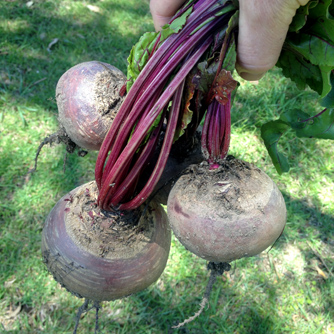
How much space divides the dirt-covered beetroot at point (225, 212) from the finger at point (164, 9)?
0.94 m

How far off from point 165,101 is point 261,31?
0.52 m

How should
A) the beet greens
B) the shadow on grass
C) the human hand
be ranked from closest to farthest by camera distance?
1. the human hand
2. the beet greens
3. the shadow on grass

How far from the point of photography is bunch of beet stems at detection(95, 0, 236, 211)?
151 centimetres

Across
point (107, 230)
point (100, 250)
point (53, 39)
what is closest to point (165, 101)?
point (107, 230)

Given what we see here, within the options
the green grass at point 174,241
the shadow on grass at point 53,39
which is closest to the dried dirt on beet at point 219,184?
the green grass at point 174,241

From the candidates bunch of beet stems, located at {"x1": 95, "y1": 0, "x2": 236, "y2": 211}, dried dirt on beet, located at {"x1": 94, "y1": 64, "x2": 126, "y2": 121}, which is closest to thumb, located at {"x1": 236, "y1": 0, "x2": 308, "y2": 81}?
bunch of beet stems, located at {"x1": 95, "y1": 0, "x2": 236, "y2": 211}

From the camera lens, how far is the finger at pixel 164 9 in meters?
1.83

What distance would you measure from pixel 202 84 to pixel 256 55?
29cm

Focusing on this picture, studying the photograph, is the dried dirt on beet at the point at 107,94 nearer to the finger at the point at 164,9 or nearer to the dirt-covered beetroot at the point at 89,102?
the dirt-covered beetroot at the point at 89,102

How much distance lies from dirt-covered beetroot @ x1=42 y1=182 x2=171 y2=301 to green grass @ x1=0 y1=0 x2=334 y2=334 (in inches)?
32.0

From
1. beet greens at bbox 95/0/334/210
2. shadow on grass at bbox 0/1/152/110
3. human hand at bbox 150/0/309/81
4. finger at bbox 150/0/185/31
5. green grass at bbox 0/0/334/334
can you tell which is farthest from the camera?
shadow on grass at bbox 0/1/152/110

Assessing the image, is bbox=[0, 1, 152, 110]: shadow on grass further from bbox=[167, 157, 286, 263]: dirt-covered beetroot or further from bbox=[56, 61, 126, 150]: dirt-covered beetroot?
bbox=[167, 157, 286, 263]: dirt-covered beetroot

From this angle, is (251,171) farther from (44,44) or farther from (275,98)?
(44,44)

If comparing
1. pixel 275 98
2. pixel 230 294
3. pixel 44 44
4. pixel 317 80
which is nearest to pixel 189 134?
pixel 317 80
